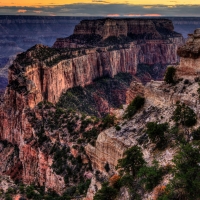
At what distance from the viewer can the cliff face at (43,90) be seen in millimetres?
55625

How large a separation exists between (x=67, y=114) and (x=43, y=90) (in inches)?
927

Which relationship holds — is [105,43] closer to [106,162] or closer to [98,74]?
[98,74]

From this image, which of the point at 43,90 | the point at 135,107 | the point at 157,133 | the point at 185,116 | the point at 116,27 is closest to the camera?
the point at 185,116

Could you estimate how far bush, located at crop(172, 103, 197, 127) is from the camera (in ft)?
98.2

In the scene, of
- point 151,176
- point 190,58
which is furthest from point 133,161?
point 190,58

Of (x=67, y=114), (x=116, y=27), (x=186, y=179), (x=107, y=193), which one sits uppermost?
(x=186, y=179)

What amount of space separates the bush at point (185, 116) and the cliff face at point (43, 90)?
5.48 m

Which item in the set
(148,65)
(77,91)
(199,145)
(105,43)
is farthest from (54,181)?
(148,65)

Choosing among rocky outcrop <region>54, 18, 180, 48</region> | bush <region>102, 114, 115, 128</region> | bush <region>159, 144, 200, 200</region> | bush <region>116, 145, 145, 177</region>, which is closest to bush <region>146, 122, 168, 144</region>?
bush <region>116, 145, 145, 177</region>

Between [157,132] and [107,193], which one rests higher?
[157,132]

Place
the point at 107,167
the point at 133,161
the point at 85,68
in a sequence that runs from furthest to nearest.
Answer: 1. the point at 85,68
2. the point at 107,167
3. the point at 133,161

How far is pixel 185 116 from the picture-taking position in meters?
30.2

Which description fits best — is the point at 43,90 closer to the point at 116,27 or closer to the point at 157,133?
the point at 157,133

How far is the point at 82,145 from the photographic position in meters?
51.5
